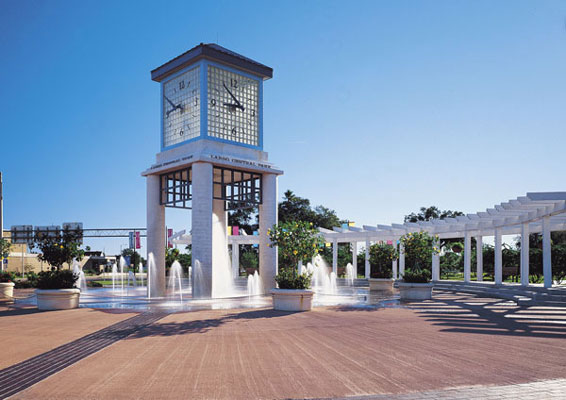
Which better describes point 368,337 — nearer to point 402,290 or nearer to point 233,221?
point 402,290

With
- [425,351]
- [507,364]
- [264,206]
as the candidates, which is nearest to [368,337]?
[425,351]

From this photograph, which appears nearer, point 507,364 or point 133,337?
point 507,364

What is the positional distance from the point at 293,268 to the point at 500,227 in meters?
15.5

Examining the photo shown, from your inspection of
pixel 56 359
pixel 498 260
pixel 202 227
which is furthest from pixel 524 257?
pixel 56 359

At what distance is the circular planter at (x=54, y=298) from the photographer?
635 inches

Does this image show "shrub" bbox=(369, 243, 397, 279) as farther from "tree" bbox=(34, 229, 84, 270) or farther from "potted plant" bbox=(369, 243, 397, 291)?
"tree" bbox=(34, 229, 84, 270)

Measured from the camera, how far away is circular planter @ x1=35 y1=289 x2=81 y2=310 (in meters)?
16.1

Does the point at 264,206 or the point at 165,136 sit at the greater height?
the point at 165,136

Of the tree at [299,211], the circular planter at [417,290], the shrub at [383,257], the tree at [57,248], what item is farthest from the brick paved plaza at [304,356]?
the tree at [299,211]

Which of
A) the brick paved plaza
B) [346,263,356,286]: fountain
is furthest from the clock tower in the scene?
[346,263,356,286]: fountain

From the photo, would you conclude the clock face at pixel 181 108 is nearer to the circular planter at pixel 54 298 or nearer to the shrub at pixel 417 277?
the circular planter at pixel 54 298

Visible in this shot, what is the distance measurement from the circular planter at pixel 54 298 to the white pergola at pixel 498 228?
17.6 meters

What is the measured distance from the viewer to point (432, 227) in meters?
30.5

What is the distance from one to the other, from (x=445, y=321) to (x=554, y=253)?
23782 millimetres
